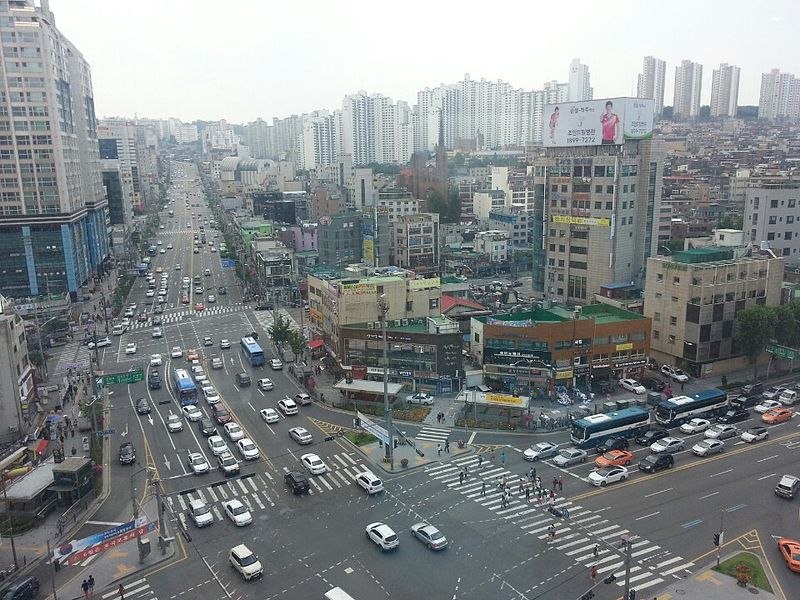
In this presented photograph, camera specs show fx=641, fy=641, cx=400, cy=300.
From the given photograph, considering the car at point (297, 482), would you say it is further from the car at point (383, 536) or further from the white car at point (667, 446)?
the white car at point (667, 446)

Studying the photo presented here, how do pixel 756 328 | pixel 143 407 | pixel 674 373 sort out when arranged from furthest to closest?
pixel 674 373 < pixel 756 328 < pixel 143 407

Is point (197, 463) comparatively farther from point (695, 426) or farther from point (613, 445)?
point (695, 426)

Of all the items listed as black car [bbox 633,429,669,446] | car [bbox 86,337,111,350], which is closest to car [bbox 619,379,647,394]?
black car [bbox 633,429,669,446]

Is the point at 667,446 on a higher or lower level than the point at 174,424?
higher

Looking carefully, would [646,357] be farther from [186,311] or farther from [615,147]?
[186,311]

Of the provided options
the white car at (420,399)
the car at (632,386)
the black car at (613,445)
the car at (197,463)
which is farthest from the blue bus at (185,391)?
the car at (632,386)

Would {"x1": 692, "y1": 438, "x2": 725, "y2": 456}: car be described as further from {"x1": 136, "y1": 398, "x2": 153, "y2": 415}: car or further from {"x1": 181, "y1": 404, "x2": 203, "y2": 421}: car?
{"x1": 136, "y1": 398, "x2": 153, "y2": 415}: car

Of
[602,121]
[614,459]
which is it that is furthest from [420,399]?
[602,121]
